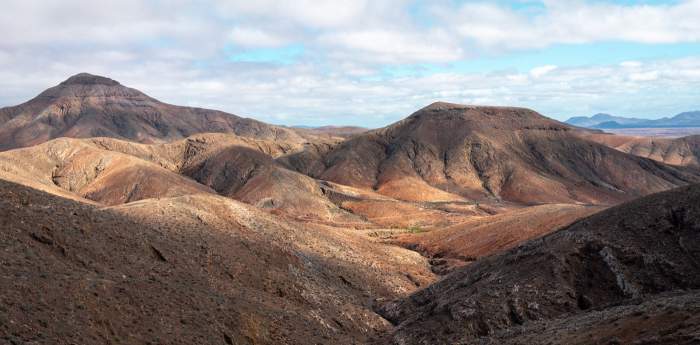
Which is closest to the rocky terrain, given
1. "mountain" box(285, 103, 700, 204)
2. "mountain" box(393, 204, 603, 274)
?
"mountain" box(393, 204, 603, 274)

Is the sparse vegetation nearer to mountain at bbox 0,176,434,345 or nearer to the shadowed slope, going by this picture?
mountain at bbox 0,176,434,345

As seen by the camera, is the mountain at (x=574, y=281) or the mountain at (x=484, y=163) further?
the mountain at (x=484, y=163)

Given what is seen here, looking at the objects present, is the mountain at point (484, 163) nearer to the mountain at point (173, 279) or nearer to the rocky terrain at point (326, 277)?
the rocky terrain at point (326, 277)


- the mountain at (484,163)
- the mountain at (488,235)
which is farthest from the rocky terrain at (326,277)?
the mountain at (484,163)

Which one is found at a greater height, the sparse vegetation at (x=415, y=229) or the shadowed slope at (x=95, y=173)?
the shadowed slope at (x=95, y=173)

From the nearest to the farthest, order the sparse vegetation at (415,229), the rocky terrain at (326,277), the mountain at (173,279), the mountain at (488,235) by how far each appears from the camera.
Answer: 1. the mountain at (173,279)
2. the rocky terrain at (326,277)
3. the mountain at (488,235)
4. the sparse vegetation at (415,229)

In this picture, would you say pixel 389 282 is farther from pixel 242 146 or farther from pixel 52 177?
pixel 242 146

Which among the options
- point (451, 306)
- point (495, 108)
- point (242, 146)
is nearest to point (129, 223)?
point (451, 306)

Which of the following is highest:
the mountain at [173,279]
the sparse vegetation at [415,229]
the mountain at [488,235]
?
the mountain at [173,279]
